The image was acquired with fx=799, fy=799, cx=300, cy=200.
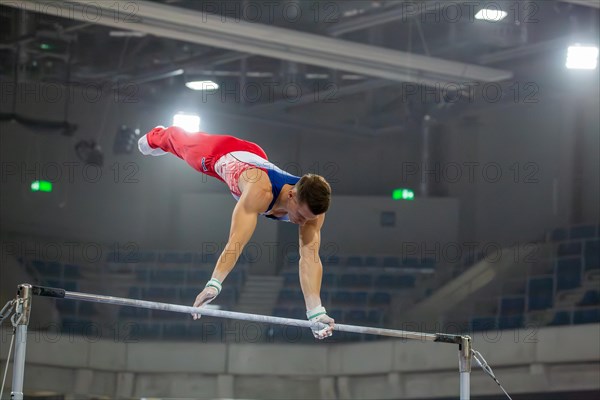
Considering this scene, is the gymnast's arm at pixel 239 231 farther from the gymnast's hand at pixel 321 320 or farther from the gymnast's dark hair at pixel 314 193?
the gymnast's hand at pixel 321 320

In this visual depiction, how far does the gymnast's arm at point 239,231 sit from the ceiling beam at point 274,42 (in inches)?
225

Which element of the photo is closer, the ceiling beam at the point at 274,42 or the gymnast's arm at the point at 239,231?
the gymnast's arm at the point at 239,231

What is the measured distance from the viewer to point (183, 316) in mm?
10617

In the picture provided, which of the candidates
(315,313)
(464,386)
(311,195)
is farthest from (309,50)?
(464,386)

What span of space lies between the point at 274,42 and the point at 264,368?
4.23 meters

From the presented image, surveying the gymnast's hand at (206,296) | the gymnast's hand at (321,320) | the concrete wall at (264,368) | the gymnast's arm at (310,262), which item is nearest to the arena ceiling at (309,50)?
the concrete wall at (264,368)

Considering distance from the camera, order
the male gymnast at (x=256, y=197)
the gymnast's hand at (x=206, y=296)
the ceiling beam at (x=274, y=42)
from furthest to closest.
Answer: the ceiling beam at (x=274, y=42) < the male gymnast at (x=256, y=197) < the gymnast's hand at (x=206, y=296)

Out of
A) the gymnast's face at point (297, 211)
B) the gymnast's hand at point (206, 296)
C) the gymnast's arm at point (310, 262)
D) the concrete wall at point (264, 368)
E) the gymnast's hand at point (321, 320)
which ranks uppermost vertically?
the gymnast's face at point (297, 211)

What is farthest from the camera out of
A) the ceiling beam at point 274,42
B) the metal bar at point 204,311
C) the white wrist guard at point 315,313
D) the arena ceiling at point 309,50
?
the arena ceiling at point 309,50

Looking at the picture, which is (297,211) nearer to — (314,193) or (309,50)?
(314,193)

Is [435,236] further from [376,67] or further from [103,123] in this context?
[103,123]

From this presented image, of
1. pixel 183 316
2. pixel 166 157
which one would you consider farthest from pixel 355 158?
pixel 183 316

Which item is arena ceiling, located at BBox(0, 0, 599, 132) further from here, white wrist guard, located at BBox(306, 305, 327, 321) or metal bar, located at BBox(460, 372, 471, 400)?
metal bar, located at BBox(460, 372, 471, 400)

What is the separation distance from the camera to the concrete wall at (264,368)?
9.75 meters
